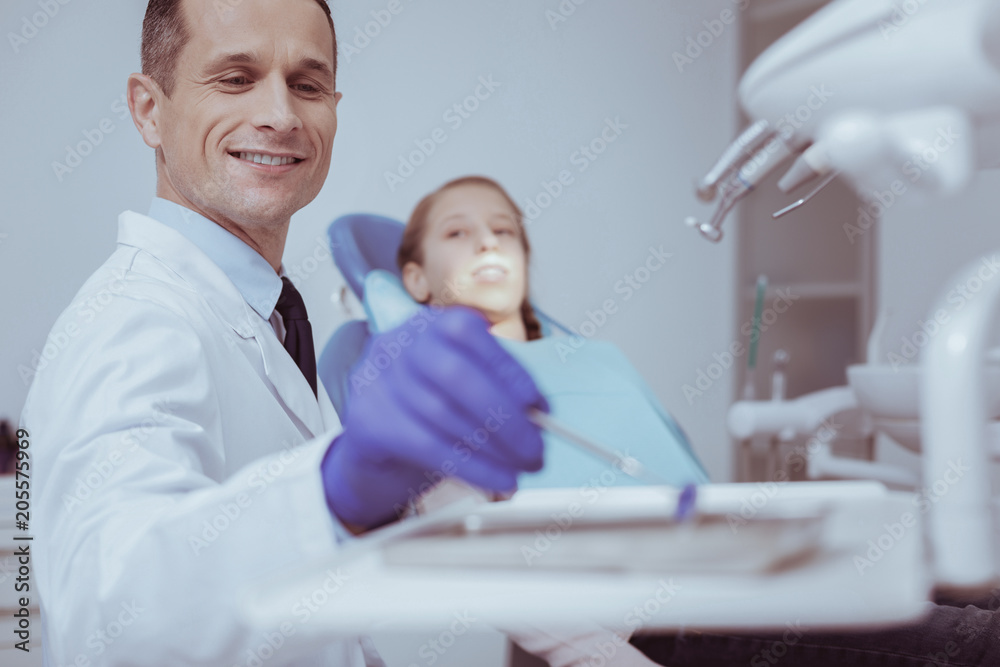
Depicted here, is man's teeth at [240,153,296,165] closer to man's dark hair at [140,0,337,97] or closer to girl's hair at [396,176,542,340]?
man's dark hair at [140,0,337,97]

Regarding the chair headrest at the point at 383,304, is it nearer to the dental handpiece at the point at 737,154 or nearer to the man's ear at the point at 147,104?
the man's ear at the point at 147,104

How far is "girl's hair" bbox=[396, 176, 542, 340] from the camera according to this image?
1.82 m

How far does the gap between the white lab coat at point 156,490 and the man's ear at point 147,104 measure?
29 centimetres

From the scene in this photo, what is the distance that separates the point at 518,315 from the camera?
1840 millimetres

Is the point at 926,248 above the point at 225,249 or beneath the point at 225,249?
above

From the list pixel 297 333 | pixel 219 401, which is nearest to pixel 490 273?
pixel 297 333

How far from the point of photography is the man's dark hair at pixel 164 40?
98 cm

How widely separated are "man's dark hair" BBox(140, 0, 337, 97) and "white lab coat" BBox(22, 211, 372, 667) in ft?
1.05

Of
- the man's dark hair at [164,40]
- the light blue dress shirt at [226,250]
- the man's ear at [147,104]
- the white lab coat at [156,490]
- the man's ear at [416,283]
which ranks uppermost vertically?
the man's dark hair at [164,40]

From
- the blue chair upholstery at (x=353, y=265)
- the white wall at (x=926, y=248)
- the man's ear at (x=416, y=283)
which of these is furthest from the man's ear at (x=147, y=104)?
the white wall at (x=926, y=248)

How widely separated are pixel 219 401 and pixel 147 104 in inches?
19.1

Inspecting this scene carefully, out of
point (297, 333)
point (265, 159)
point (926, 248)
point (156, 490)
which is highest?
point (926, 248)

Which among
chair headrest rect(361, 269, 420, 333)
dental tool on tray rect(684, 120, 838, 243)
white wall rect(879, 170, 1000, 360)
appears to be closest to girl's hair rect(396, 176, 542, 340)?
chair headrest rect(361, 269, 420, 333)

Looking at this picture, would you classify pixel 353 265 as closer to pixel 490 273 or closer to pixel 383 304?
pixel 383 304
